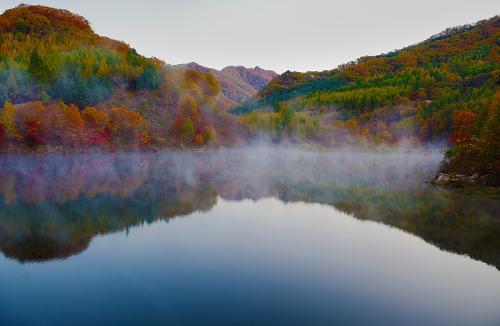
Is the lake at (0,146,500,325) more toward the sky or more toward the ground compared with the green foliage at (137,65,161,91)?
more toward the ground

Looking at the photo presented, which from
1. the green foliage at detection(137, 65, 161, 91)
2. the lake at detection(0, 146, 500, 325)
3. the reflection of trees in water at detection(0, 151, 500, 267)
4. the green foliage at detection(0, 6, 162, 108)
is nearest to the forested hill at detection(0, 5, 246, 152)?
the green foliage at detection(137, 65, 161, 91)

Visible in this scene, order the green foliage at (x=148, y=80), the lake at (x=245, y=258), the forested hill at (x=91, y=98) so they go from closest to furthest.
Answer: the lake at (x=245, y=258)
the forested hill at (x=91, y=98)
the green foliage at (x=148, y=80)

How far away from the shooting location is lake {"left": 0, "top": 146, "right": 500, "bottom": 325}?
1608 cm

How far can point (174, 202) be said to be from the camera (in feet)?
132

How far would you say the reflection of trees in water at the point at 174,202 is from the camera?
2633cm

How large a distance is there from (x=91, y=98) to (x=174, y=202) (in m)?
84.4

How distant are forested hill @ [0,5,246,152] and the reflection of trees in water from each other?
2794 centimetres

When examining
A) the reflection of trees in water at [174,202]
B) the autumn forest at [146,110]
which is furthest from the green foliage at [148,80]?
the reflection of trees in water at [174,202]

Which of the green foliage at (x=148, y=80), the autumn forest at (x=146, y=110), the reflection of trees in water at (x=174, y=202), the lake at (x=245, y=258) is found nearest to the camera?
the lake at (x=245, y=258)

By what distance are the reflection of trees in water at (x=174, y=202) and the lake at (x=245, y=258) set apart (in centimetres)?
19

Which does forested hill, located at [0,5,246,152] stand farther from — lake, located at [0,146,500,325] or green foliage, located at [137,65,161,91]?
lake, located at [0,146,500,325]

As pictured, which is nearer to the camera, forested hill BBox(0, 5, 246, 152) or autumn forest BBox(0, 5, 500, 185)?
autumn forest BBox(0, 5, 500, 185)

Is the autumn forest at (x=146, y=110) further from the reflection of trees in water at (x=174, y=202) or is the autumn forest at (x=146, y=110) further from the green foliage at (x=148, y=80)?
the reflection of trees in water at (x=174, y=202)

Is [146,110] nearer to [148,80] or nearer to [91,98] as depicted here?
[148,80]
